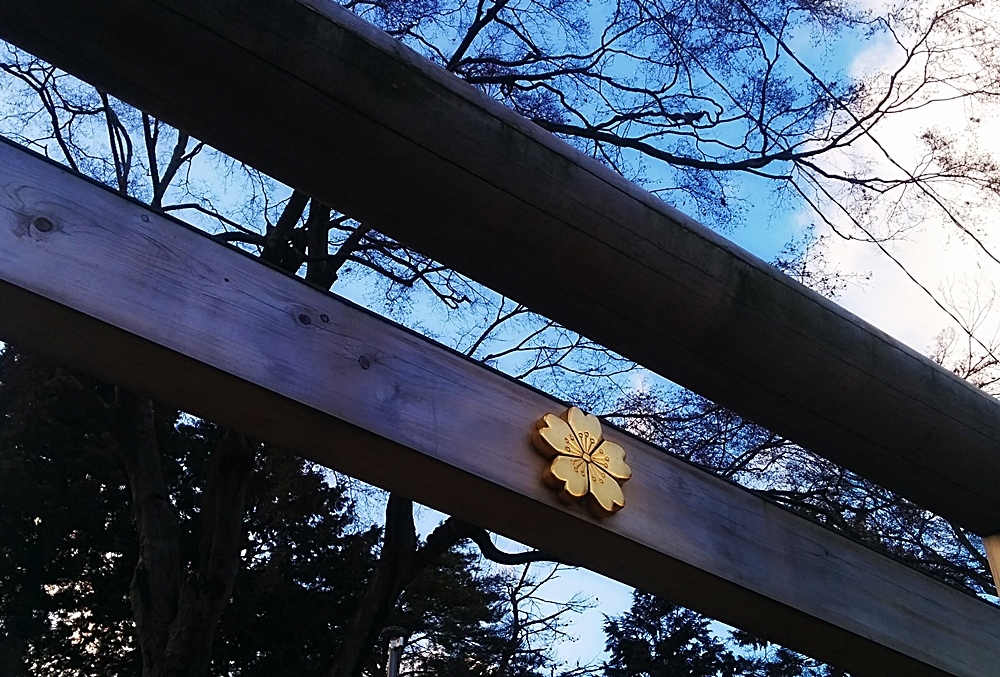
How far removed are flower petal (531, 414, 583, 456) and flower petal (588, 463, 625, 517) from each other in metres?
0.05

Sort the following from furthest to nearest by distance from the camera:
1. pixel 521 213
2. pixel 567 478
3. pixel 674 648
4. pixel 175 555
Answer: pixel 674 648 < pixel 175 555 < pixel 567 478 < pixel 521 213

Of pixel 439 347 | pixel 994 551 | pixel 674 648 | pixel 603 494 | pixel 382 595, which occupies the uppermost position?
pixel 674 648

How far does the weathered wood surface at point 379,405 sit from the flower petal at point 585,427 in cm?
5

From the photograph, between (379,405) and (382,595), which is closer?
(379,405)

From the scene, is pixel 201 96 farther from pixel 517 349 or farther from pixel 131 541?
pixel 131 541

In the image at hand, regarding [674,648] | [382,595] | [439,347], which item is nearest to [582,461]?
[439,347]

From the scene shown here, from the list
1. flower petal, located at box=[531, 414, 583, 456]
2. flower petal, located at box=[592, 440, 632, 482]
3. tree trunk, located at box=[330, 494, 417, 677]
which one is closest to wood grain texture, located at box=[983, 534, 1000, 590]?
flower petal, located at box=[592, 440, 632, 482]

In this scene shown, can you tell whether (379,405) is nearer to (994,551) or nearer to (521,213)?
(521,213)

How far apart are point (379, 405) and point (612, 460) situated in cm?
51

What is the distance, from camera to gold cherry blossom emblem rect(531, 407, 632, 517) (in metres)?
1.55

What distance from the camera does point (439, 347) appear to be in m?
1.62

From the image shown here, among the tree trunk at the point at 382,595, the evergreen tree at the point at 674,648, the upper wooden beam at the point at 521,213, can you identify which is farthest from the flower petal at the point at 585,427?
the evergreen tree at the point at 674,648

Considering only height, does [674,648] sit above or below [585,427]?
above

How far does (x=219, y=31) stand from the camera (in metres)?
1.15
